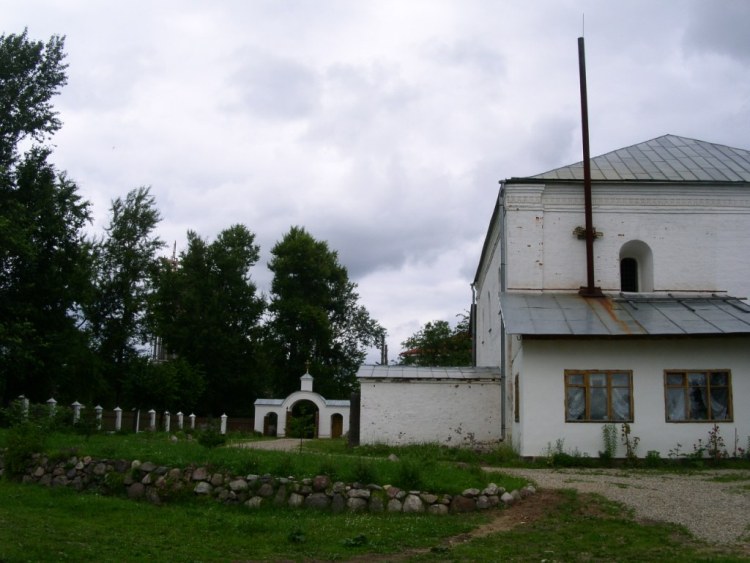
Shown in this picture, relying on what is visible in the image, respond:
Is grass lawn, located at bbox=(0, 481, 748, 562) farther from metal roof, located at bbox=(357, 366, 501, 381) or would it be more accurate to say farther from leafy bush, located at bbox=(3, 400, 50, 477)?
metal roof, located at bbox=(357, 366, 501, 381)

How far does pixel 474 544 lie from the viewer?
8.26 m

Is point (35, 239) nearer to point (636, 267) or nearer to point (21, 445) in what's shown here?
point (21, 445)

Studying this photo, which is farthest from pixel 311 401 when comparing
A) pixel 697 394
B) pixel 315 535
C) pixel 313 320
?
pixel 315 535

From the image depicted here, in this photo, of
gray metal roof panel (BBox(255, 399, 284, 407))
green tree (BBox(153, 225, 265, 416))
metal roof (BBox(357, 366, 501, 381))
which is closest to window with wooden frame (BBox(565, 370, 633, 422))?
metal roof (BBox(357, 366, 501, 381))

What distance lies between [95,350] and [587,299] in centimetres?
2933

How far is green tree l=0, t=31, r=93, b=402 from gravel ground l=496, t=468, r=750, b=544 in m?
19.1

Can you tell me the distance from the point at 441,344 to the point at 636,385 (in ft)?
100

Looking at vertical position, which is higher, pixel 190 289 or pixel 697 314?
pixel 190 289

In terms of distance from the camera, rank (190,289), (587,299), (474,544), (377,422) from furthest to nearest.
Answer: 1. (190,289)
2. (377,422)
3. (587,299)
4. (474,544)

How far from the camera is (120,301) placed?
1590 inches

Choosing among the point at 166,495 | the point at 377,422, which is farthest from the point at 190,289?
the point at 166,495

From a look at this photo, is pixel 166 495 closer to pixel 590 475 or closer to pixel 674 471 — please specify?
pixel 590 475

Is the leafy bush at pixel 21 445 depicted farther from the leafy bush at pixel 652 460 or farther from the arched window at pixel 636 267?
the arched window at pixel 636 267

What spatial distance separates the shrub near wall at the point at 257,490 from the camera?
10250mm
